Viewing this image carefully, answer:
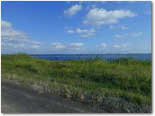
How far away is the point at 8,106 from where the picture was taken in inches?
74.9

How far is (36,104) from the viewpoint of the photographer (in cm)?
193

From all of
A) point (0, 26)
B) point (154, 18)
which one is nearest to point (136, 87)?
point (154, 18)

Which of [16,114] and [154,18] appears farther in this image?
[154,18]

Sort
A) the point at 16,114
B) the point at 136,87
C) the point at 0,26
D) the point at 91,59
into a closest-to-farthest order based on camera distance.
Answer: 1. the point at 16,114
2. the point at 0,26
3. the point at 136,87
4. the point at 91,59

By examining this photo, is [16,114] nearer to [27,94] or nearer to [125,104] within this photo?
[27,94]

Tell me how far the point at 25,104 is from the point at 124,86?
1.76m

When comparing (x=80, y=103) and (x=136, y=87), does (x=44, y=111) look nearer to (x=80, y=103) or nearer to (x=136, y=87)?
(x=80, y=103)

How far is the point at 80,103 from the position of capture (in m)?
1.97

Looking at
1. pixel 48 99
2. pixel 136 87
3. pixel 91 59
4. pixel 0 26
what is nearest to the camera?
pixel 48 99

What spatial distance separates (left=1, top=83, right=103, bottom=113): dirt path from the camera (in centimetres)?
181

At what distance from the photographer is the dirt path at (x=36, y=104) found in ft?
5.94

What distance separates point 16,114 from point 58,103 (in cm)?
52

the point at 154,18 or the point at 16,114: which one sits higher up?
the point at 154,18

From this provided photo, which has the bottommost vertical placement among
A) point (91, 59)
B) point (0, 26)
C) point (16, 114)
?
point (16, 114)
